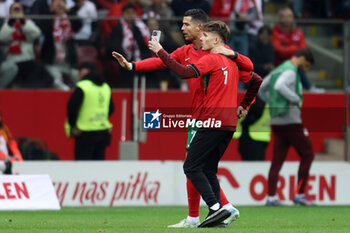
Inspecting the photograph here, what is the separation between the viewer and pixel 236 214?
9.98 metres

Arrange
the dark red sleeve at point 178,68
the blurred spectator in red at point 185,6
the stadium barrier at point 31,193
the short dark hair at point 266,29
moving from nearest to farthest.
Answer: the dark red sleeve at point 178,68
the stadium barrier at point 31,193
the short dark hair at point 266,29
the blurred spectator in red at point 185,6

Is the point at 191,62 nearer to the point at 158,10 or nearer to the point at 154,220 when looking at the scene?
the point at 154,220

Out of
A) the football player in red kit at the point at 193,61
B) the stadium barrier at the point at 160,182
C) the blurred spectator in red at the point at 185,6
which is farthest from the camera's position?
the blurred spectator in red at the point at 185,6

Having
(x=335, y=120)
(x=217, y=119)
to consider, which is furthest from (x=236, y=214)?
(x=335, y=120)

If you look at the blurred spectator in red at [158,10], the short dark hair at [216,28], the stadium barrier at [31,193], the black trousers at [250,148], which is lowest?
the black trousers at [250,148]

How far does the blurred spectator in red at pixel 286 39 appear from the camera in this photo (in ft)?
57.5

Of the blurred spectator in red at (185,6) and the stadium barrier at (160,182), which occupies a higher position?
the blurred spectator in red at (185,6)

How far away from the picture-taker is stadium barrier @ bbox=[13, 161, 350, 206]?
15.1 meters

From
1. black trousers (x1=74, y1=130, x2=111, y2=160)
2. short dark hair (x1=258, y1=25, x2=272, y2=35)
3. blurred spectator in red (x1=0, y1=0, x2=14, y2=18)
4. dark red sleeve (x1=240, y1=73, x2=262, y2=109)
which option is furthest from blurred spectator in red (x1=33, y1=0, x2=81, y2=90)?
dark red sleeve (x1=240, y1=73, x2=262, y2=109)

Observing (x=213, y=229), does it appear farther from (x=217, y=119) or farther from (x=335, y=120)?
(x=335, y=120)

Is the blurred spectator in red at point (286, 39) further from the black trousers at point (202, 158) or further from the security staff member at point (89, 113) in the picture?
the black trousers at point (202, 158)

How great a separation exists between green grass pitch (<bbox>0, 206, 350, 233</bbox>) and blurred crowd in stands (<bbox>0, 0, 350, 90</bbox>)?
3.38 m

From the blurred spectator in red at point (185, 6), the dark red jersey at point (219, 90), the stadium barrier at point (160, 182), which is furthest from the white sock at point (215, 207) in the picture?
the blurred spectator in red at point (185, 6)

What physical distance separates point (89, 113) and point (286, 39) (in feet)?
13.4
